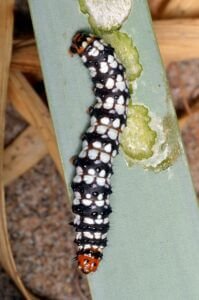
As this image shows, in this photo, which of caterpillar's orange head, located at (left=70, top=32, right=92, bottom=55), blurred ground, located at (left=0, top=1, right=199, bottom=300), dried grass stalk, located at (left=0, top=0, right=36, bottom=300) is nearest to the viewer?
caterpillar's orange head, located at (left=70, top=32, right=92, bottom=55)

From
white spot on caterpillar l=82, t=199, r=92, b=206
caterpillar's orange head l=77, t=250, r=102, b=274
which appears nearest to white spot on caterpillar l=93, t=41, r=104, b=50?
white spot on caterpillar l=82, t=199, r=92, b=206

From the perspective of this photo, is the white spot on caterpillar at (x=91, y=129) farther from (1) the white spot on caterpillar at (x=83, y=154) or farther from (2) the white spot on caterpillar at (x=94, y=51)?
(2) the white spot on caterpillar at (x=94, y=51)

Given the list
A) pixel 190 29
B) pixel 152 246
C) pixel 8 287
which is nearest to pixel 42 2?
pixel 190 29

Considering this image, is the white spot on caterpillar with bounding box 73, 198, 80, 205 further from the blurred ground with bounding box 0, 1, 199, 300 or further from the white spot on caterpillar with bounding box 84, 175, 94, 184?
the blurred ground with bounding box 0, 1, 199, 300

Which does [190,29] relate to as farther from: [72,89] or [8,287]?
[8,287]

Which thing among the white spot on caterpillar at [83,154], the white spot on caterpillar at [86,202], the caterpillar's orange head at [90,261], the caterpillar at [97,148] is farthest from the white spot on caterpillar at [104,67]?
the caterpillar's orange head at [90,261]
